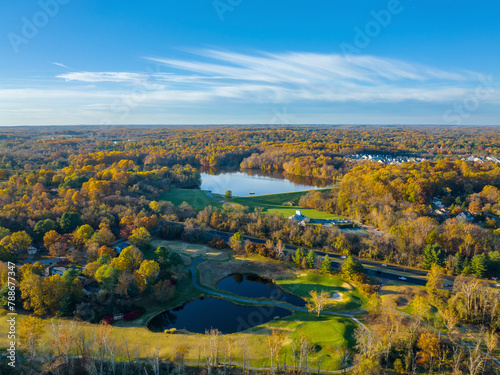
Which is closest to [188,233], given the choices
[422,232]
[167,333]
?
[167,333]

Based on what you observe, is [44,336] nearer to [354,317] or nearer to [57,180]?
[354,317]

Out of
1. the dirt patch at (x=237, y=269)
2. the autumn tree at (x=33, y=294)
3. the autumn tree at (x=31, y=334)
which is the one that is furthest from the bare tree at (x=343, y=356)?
the autumn tree at (x=33, y=294)

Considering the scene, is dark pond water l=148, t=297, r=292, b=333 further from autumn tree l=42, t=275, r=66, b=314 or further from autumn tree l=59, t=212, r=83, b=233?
autumn tree l=59, t=212, r=83, b=233

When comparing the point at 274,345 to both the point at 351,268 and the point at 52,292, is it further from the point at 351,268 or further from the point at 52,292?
the point at 52,292

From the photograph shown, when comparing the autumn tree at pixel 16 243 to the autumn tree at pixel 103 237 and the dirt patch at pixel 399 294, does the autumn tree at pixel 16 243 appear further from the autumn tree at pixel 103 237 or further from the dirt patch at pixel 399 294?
the dirt patch at pixel 399 294

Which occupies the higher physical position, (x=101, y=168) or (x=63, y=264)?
(x=101, y=168)
